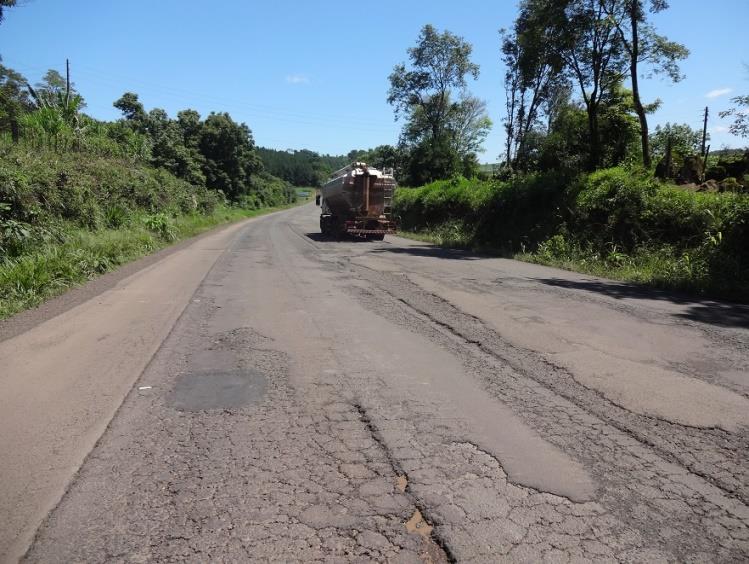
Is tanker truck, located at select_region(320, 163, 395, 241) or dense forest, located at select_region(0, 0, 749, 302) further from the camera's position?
tanker truck, located at select_region(320, 163, 395, 241)

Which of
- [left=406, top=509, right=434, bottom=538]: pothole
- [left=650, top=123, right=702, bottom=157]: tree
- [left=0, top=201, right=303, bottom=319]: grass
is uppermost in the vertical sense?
[left=650, top=123, right=702, bottom=157]: tree

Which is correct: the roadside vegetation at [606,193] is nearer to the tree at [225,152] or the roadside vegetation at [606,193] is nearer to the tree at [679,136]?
the tree at [679,136]

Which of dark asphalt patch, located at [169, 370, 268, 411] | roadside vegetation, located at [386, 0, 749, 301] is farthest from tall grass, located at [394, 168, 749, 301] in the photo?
dark asphalt patch, located at [169, 370, 268, 411]

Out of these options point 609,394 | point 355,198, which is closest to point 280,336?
point 609,394

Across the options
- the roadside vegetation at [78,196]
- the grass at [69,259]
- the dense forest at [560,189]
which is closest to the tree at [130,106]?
the roadside vegetation at [78,196]

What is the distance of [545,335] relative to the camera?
6844 mm

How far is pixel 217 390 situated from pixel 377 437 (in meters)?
1.80

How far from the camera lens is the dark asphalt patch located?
181 inches

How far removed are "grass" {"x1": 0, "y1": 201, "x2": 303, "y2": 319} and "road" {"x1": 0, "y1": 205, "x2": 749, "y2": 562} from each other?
1.81m

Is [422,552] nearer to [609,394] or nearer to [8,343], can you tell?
[609,394]

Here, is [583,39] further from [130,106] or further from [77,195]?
[130,106]

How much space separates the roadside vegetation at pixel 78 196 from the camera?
1164cm

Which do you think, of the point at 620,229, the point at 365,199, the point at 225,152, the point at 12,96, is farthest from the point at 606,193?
the point at 225,152

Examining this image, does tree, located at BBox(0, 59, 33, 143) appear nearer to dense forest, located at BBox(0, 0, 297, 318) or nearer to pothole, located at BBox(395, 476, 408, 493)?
dense forest, located at BBox(0, 0, 297, 318)
